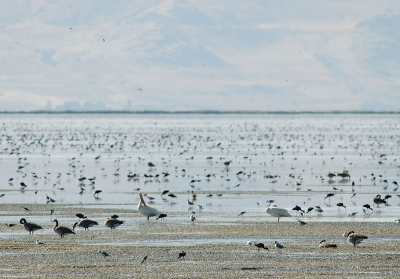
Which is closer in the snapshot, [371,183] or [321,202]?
[321,202]

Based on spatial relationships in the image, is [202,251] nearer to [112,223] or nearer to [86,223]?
[112,223]

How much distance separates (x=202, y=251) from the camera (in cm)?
1566

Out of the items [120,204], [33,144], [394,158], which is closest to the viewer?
[120,204]

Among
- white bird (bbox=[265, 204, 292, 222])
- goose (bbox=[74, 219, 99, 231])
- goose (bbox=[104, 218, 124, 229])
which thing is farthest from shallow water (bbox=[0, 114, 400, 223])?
goose (bbox=[74, 219, 99, 231])

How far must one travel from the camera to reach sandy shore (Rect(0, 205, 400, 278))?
1352 centimetres

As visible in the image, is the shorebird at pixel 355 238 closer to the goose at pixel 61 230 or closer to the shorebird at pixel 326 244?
the shorebird at pixel 326 244

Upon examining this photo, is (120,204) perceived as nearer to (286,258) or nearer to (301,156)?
(286,258)

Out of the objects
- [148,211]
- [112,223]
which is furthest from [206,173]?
[112,223]

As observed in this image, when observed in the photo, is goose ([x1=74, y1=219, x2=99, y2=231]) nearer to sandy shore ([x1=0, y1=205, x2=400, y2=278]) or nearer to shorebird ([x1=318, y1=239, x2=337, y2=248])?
Answer: sandy shore ([x1=0, y1=205, x2=400, y2=278])

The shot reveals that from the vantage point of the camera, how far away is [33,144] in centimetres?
6228

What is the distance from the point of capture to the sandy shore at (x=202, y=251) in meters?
13.5

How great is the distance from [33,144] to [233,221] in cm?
4473

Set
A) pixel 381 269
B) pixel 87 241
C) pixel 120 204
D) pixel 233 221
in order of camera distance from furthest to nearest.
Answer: pixel 120 204 < pixel 233 221 < pixel 87 241 < pixel 381 269

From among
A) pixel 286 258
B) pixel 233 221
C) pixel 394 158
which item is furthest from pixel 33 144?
pixel 286 258
